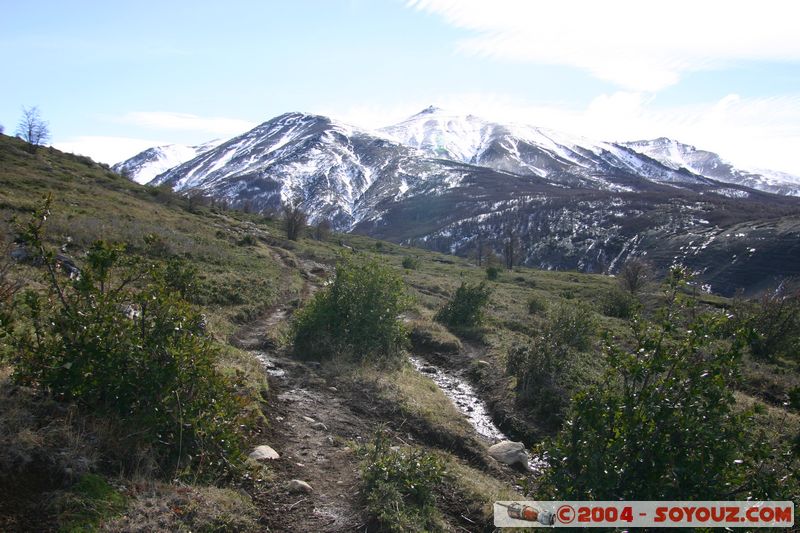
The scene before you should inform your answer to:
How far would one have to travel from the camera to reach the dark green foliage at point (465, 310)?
75.2ft

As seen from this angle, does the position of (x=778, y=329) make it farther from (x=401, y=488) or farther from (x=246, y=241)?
(x=246, y=241)

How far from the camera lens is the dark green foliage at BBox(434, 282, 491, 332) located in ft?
75.2

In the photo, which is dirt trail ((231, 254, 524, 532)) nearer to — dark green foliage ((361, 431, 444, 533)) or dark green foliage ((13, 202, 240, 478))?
dark green foliage ((361, 431, 444, 533))

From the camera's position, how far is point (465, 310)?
2327 cm

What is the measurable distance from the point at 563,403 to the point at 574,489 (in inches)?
333

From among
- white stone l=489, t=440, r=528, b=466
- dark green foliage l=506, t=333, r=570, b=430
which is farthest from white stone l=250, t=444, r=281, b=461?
dark green foliage l=506, t=333, r=570, b=430

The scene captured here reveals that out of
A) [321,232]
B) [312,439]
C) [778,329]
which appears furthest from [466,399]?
[321,232]

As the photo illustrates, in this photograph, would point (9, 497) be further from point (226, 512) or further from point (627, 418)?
point (627, 418)

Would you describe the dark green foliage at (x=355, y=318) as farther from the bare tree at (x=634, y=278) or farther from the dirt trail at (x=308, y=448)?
the bare tree at (x=634, y=278)

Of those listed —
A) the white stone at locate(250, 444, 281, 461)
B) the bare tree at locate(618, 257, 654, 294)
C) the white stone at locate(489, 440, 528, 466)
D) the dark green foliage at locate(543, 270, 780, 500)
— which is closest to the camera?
the dark green foliage at locate(543, 270, 780, 500)

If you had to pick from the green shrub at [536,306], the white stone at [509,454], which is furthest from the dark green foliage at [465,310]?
the white stone at [509,454]

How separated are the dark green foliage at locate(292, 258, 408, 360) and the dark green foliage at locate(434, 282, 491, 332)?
25.1 ft

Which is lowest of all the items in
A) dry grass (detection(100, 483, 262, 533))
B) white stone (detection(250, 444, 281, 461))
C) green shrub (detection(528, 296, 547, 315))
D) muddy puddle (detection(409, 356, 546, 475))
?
muddy puddle (detection(409, 356, 546, 475))

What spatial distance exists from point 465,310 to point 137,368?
18.2 meters
